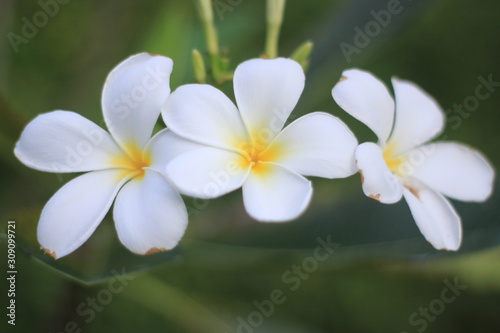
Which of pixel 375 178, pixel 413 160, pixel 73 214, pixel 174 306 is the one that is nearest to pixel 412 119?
pixel 413 160

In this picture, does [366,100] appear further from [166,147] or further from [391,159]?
[166,147]

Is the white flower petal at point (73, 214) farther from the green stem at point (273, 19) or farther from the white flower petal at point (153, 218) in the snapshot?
the green stem at point (273, 19)

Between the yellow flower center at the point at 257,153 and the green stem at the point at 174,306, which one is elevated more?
the yellow flower center at the point at 257,153

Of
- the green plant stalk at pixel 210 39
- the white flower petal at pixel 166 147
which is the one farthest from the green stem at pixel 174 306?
the white flower petal at pixel 166 147

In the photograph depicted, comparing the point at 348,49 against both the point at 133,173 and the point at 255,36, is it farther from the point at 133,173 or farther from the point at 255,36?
the point at 133,173

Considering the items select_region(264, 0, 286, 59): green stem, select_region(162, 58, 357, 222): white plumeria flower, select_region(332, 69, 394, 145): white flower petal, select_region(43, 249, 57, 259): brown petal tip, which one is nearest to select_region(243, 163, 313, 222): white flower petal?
select_region(162, 58, 357, 222): white plumeria flower

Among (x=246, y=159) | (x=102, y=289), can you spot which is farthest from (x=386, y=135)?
(x=102, y=289)

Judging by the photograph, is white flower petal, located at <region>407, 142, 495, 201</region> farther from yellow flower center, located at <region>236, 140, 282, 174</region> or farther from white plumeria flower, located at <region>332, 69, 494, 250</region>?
yellow flower center, located at <region>236, 140, 282, 174</region>
